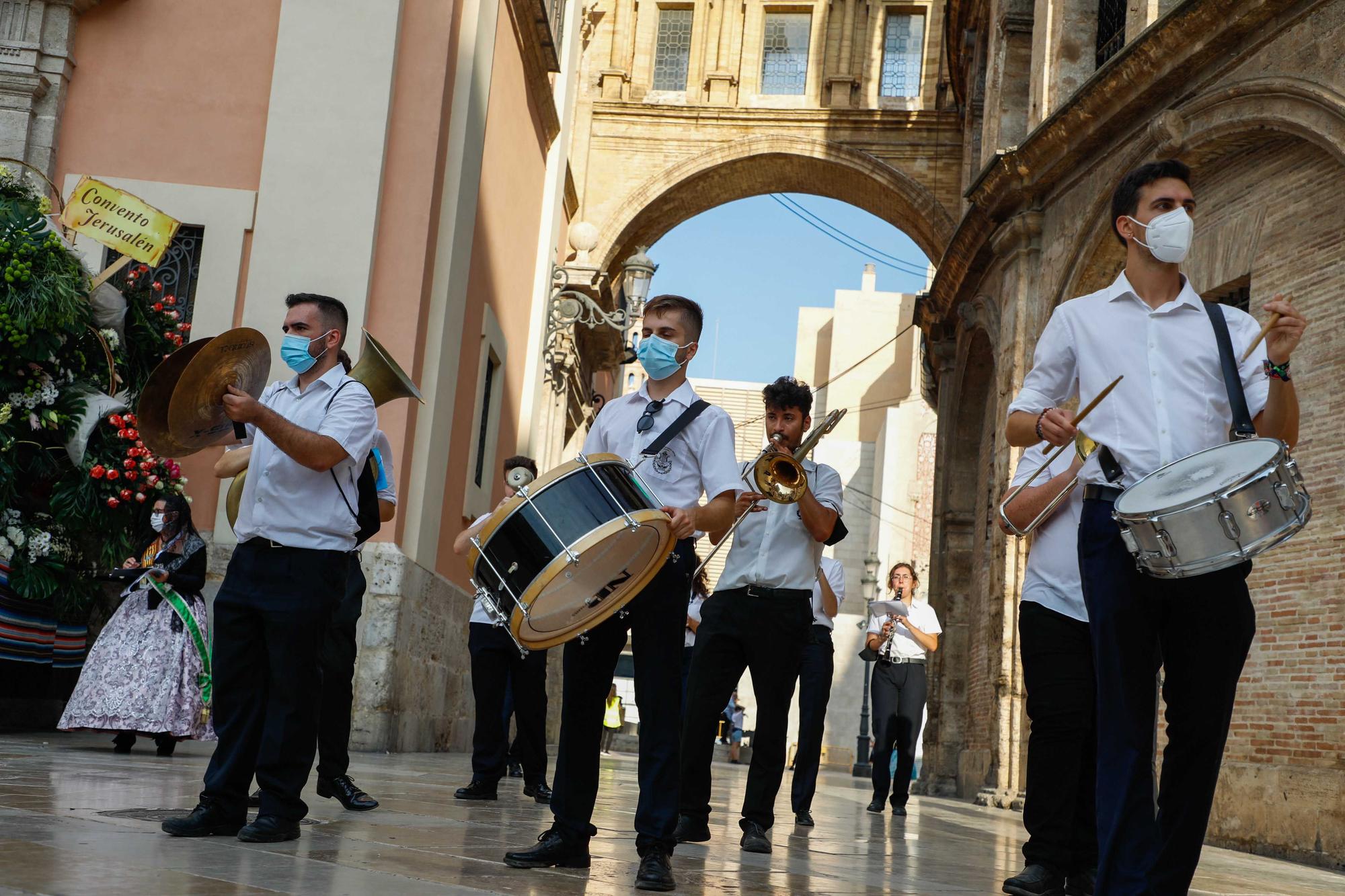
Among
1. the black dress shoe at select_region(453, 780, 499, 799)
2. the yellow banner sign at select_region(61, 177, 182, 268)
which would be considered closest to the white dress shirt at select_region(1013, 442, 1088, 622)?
the black dress shoe at select_region(453, 780, 499, 799)

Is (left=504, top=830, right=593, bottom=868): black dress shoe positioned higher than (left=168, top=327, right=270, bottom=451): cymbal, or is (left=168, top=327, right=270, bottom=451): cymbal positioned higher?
(left=168, top=327, right=270, bottom=451): cymbal

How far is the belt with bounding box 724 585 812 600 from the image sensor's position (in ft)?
21.1

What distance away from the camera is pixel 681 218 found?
27.3 m

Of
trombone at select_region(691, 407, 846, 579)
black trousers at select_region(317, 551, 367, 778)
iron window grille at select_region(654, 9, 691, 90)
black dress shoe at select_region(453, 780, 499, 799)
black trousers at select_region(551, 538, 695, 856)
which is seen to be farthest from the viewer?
iron window grille at select_region(654, 9, 691, 90)

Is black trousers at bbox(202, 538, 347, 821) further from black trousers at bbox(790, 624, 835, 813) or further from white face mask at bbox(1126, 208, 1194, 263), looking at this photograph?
black trousers at bbox(790, 624, 835, 813)

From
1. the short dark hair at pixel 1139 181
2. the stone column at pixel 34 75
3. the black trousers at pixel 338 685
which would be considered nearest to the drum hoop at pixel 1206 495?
the short dark hair at pixel 1139 181

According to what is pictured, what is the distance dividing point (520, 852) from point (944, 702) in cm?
1592

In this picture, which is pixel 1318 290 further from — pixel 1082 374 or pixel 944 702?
pixel 944 702

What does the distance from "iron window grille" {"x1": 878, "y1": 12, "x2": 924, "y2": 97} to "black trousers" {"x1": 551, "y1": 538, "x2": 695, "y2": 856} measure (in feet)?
74.3

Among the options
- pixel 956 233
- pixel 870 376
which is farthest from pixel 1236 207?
pixel 870 376

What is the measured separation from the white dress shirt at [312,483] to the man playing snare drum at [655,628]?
83cm

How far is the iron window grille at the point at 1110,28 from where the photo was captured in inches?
616

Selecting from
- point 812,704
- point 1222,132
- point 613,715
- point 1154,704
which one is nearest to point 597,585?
point 1154,704

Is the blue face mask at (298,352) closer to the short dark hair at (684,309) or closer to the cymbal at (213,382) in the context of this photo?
the cymbal at (213,382)
